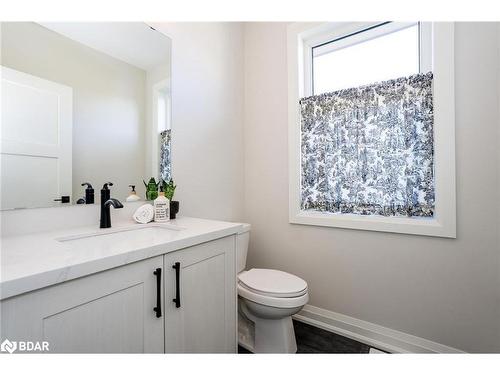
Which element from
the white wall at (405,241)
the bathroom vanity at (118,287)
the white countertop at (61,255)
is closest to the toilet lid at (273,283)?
the bathroom vanity at (118,287)

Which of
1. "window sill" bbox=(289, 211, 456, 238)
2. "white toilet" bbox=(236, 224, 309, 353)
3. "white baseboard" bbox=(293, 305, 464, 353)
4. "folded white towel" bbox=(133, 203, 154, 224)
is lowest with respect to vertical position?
"white baseboard" bbox=(293, 305, 464, 353)

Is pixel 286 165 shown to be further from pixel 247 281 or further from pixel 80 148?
pixel 80 148

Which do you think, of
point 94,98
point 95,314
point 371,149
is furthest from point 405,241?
point 94,98

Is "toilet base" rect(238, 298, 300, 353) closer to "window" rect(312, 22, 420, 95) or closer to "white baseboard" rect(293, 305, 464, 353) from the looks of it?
"white baseboard" rect(293, 305, 464, 353)

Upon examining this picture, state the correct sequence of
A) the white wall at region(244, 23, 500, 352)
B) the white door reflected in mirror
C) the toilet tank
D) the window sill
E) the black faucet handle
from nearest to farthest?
the white door reflected in mirror
the black faucet handle
the white wall at region(244, 23, 500, 352)
the window sill
the toilet tank

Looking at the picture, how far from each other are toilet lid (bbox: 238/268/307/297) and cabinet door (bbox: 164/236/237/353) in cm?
23

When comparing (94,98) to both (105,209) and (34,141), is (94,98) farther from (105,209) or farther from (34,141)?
(105,209)

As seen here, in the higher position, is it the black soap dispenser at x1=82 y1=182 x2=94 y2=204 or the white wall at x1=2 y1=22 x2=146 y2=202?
the white wall at x1=2 y1=22 x2=146 y2=202

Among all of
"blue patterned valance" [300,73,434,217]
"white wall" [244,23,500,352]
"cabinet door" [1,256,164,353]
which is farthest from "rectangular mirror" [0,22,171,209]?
"blue patterned valance" [300,73,434,217]

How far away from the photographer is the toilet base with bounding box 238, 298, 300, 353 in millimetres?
1410

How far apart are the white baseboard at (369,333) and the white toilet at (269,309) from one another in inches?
15.5

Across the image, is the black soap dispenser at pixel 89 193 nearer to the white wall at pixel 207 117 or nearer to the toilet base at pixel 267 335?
the white wall at pixel 207 117

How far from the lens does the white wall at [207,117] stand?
62.2 inches

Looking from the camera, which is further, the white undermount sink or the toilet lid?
the toilet lid
